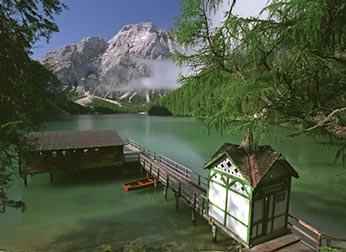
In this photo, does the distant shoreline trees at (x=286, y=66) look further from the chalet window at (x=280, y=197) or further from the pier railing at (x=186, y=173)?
the pier railing at (x=186, y=173)

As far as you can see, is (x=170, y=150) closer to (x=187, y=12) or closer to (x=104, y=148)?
(x=104, y=148)

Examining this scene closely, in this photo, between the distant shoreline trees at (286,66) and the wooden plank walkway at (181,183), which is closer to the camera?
the distant shoreline trees at (286,66)

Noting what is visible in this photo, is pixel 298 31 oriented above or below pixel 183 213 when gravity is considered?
above

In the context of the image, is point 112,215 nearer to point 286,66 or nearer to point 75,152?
point 75,152

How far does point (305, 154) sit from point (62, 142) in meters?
30.9

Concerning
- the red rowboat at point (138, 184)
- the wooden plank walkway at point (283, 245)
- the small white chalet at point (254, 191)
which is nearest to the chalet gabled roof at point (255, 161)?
the small white chalet at point (254, 191)

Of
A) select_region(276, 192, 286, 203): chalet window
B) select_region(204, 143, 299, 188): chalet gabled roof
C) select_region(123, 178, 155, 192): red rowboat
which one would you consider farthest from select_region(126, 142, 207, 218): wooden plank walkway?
select_region(204, 143, 299, 188): chalet gabled roof

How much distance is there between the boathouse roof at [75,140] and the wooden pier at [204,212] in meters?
2.76

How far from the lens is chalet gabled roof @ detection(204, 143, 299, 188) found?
9.09 metres

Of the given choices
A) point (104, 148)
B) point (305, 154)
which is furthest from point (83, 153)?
point (305, 154)

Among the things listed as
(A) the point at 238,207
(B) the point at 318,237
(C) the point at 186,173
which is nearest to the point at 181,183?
(C) the point at 186,173

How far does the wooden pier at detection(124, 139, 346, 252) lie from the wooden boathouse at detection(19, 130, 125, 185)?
2.21 m

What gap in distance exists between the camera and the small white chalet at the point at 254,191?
9.27m

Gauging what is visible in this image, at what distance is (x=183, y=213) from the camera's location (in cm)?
1534
